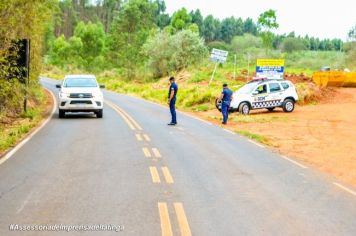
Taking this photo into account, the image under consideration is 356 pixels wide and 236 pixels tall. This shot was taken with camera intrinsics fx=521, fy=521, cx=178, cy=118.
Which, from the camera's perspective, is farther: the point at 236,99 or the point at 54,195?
the point at 236,99

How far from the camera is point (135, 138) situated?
16.4 m

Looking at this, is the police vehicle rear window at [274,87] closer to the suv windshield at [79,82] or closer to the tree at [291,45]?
the suv windshield at [79,82]

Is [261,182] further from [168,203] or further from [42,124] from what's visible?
[42,124]

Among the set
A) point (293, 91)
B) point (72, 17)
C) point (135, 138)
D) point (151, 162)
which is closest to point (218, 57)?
point (293, 91)

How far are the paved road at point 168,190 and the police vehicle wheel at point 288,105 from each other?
1447 centimetres

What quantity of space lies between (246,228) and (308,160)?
740 centimetres

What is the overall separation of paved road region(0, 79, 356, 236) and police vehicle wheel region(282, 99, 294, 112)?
1447cm

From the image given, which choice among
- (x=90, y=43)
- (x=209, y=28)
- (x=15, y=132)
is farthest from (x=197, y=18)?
(x=15, y=132)

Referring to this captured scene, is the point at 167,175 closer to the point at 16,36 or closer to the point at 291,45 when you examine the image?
the point at 16,36

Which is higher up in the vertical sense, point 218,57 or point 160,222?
point 218,57

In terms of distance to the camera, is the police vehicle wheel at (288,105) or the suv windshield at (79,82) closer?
the suv windshield at (79,82)

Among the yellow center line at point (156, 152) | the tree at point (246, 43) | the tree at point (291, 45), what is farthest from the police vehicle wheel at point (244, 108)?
the tree at point (291, 45)

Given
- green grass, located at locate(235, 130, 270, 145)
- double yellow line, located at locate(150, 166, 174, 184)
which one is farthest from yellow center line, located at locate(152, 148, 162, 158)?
green grass, located at locate(235, 130, 270, 145)

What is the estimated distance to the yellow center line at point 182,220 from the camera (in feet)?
21.4
